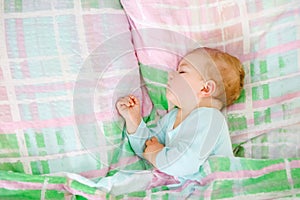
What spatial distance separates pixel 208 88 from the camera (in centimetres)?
152

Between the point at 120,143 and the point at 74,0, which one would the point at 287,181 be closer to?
the point at 120,143

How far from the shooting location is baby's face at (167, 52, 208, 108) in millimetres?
1530

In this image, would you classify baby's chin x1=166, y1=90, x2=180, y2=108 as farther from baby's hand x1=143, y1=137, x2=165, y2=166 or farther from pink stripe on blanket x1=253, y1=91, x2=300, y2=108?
pink stripe on blanket x1=253, y1=91, x2=300, y2=108

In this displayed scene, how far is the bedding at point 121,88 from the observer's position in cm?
145

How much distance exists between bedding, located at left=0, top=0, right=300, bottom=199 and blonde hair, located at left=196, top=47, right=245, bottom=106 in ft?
0.21

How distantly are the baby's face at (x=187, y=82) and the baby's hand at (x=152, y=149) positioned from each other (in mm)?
122

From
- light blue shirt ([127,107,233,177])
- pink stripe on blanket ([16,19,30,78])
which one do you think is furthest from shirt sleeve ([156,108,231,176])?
pink stripe on blanket ([16,19,30,78])

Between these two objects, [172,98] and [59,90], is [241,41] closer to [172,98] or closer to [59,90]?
[172,98]

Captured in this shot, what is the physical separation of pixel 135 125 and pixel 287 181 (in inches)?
16.9

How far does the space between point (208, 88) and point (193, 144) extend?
6.5 inches

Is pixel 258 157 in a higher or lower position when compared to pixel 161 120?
lower

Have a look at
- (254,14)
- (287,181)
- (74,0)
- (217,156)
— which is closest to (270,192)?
(287,181)

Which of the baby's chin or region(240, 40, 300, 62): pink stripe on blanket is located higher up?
region(240, 40, 300, 62): pink stripe on blanket

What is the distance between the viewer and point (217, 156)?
1488 millimetres
